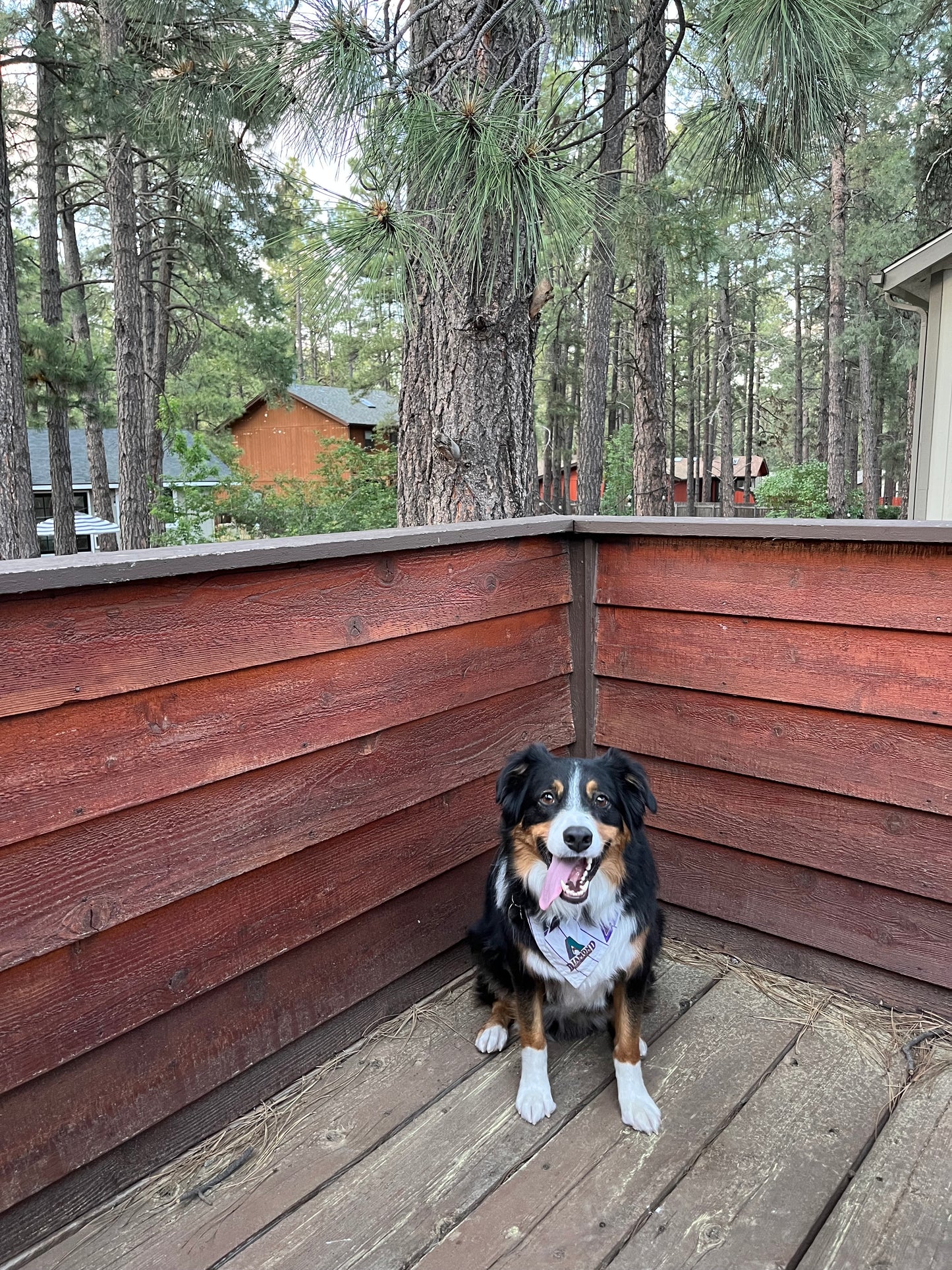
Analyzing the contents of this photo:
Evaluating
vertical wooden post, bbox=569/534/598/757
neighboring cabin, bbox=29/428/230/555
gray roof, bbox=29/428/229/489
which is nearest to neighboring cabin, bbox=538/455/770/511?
gray roof, bbox=29/428/229/489

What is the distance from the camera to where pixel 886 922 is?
6.74ft

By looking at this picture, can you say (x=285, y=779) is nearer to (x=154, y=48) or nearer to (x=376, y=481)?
(x=154, y=48)

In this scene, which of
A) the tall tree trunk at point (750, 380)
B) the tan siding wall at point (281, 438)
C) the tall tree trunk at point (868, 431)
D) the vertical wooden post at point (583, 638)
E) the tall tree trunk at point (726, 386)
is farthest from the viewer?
the tan siding wall at point (281, 438)

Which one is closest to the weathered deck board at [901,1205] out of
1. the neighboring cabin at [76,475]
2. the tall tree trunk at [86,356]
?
the tall tree trunk at [86,356]

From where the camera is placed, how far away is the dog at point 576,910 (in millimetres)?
1674

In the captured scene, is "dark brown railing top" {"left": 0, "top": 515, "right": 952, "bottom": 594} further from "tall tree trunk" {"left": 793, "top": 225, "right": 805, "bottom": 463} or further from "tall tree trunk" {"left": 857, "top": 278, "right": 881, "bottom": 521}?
"tall tree trunk" {"left": 793, "top": 225, "right": 805, "bottom": 463}

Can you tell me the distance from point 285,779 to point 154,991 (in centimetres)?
48

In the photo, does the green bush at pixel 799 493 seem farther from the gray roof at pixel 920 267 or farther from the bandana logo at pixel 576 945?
the bandana logo at pixel 576 945

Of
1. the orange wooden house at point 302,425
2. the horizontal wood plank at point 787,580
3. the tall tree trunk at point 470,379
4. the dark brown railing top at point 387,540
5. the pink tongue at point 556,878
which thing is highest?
the orange wooden house at point 302,425

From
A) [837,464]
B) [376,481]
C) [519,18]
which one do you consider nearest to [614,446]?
[837,464]

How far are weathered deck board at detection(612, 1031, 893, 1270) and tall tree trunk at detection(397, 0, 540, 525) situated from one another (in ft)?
7.52

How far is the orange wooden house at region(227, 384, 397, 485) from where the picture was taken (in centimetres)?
2431

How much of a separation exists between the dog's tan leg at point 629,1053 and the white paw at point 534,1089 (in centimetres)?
16

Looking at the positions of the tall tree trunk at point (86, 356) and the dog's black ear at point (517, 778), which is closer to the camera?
the dog's black ear at point (517, 778)
